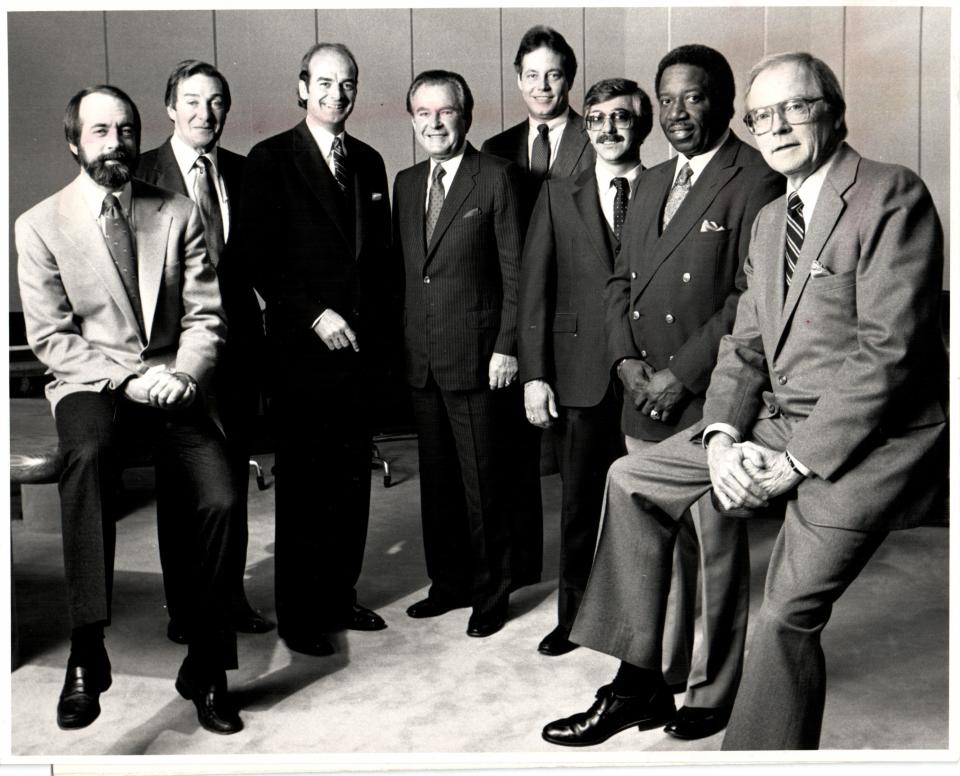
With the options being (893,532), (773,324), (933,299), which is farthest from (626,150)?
(893,532)

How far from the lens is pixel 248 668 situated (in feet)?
10.4

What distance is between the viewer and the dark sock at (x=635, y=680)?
9.32ft

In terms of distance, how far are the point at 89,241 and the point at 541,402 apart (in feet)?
4.41

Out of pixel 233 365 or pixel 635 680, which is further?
pixel 233 365

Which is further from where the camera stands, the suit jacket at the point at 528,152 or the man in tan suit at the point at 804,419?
the suit jacket at the point at 528,152

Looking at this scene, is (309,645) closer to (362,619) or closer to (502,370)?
(362,619)

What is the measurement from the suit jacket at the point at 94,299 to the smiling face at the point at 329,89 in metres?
0.50

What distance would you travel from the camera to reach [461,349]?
11.1 feet

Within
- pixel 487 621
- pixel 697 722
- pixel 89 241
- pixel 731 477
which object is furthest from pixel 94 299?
pixel 697 722

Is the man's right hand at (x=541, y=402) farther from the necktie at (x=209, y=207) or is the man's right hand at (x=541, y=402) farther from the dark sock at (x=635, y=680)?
the necktie at (x=209, y=207)

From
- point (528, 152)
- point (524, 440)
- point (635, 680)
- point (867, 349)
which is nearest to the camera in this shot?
point (867, 349)

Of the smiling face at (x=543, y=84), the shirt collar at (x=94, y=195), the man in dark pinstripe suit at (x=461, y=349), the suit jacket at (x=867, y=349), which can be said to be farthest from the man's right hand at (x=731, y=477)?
the shirt collar at (x=94, y=195)

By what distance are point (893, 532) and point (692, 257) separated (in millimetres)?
863

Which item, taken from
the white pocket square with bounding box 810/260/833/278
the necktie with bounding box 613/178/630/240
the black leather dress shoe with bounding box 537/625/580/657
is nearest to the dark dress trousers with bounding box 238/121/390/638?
the black leather dress shoe with bounding box 537/625/580/657
